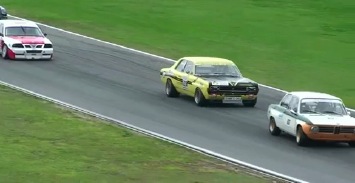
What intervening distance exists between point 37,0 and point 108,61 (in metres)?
21.5

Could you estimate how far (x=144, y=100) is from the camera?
31703mm

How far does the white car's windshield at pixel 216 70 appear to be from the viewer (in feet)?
106

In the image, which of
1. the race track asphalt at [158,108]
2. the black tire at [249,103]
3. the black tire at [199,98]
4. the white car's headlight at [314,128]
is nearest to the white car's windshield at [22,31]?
the race track asphalt at [158,108]

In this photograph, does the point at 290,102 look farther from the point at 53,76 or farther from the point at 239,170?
the point at 53,76

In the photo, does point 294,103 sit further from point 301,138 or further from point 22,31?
point 22,31

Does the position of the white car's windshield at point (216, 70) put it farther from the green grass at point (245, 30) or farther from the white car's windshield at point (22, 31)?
the white car's windshield at point (22, 31)

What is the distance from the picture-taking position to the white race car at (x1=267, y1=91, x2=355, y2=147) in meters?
24.7

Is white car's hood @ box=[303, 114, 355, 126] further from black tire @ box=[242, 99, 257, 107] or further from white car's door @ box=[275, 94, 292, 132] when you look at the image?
black tire @ box=[242, 99, 257, 107]

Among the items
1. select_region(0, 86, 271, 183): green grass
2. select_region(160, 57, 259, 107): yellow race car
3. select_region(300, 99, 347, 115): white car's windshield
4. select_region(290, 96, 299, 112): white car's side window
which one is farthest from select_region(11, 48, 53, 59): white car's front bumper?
select_region(300, 99, 347, 115): white car's windshield

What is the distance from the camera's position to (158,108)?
3028 centimetres

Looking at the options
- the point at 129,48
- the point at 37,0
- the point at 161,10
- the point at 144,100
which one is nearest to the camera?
the point at 144,100

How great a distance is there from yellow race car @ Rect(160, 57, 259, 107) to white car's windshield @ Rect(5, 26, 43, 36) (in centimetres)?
895

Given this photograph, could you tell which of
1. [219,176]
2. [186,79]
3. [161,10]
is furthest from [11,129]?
[161,10]

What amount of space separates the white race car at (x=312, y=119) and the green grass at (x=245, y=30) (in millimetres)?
7372
